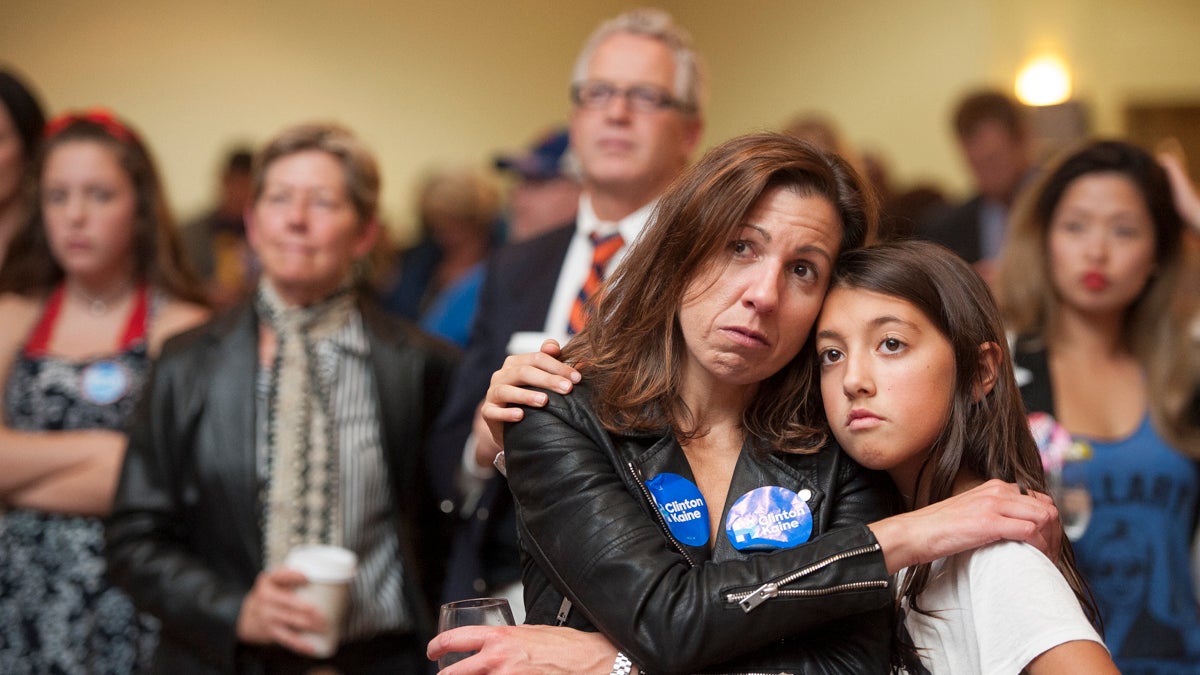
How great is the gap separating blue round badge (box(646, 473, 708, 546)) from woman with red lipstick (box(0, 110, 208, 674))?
184cm

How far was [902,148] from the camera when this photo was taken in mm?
8656

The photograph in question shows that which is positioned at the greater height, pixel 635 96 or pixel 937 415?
pixel 635 96

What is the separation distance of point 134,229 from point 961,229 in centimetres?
331

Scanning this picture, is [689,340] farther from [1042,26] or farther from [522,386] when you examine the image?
[1042,26]

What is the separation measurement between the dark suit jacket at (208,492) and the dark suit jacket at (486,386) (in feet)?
0.33

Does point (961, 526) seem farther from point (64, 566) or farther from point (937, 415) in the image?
point (64, 566)

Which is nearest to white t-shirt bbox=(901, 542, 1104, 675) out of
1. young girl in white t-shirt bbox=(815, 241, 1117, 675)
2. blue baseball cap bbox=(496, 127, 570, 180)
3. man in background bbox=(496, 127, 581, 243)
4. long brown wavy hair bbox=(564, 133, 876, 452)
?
young girl in white t-shirt bbox=(815, 241, 1117, 675)

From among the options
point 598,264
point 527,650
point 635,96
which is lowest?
point 527,650

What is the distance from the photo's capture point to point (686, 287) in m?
2.01

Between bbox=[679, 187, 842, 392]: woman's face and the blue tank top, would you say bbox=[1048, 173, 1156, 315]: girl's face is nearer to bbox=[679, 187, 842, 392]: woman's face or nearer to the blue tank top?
the blue tank top

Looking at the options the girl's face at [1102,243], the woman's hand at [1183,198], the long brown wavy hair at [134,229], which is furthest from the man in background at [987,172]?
the long brown wavy hair at [134,229]

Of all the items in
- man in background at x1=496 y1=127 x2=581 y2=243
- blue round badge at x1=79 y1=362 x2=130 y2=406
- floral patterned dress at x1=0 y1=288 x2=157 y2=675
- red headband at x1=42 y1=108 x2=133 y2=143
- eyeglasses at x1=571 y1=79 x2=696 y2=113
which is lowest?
floral patterned dress at x1=0 y1=288 x2=157 y2=675

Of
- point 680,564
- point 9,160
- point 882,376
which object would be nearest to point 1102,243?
point 882,376

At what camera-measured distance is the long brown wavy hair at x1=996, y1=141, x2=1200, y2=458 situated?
3193mm
